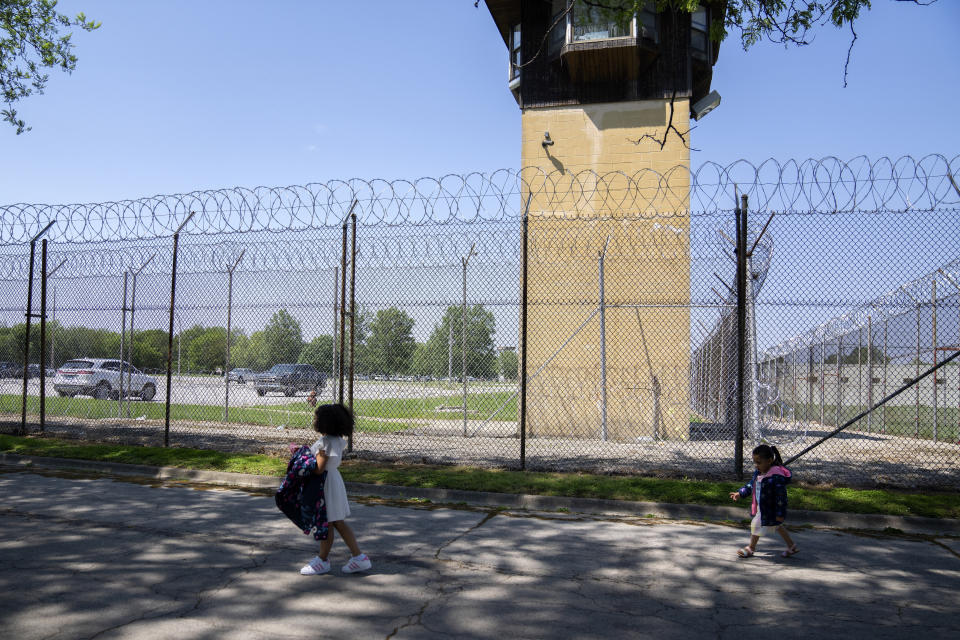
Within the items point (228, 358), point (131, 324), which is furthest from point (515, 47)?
point (131, 324)

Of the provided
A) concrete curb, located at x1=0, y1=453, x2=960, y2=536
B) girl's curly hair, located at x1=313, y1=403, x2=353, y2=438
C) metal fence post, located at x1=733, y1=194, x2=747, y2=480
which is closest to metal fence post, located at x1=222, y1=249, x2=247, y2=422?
concrete curb, located at x1=0, y1=453, x2=960, y2=536

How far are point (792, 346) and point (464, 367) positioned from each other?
26.5ft

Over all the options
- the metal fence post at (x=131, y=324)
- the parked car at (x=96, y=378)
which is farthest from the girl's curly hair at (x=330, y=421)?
the parked car at (x=96, y=378)

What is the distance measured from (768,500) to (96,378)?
12292mm

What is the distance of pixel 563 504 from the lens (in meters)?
7.00

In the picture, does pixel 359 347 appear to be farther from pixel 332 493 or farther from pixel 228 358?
pixel 332 493

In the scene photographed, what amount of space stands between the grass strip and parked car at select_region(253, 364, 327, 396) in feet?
6.76

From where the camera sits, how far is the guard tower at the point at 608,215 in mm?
12070

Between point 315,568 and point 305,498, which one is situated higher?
point 305,498

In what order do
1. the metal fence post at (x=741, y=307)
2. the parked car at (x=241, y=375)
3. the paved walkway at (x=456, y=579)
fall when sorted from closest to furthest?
the paved walkway at (x=456, y=579) < the metal fence post at (x=741, y=307) < the parked car at (x=241, y=375)

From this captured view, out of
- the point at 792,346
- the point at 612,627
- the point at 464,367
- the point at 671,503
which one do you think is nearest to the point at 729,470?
the point at 671,503

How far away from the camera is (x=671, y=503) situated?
6699mm

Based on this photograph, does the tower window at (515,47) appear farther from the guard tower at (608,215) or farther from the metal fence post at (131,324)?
the metal fence post at (131,324)

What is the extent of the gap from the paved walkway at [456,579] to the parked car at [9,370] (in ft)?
26.7
